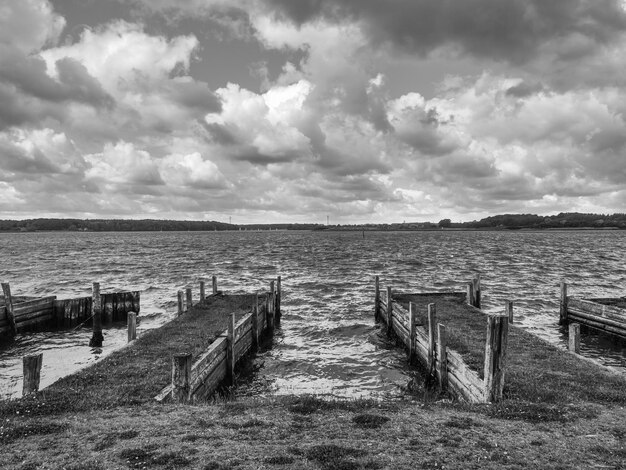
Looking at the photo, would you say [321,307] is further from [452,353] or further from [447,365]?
[452,353]

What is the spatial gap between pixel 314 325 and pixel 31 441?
17.7 m

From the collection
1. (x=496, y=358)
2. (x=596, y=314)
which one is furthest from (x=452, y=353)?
(x=596, y=314)

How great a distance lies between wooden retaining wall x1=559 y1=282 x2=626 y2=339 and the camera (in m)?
20.0

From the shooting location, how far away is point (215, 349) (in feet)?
45.8

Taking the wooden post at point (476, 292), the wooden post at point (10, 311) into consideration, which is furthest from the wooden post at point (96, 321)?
the wooden post at point (476, 292)

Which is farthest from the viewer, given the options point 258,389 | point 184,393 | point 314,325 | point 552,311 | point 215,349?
point 552,311

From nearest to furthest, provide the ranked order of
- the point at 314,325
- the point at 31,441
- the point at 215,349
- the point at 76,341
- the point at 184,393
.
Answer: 1. the point at 31,441
2. the point at 184,393
3. the point at 215,349
4. the point at 76,341
5. the point at 314,325

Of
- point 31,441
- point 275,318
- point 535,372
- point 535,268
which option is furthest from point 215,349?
point 535,268

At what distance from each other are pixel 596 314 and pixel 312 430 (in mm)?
19581

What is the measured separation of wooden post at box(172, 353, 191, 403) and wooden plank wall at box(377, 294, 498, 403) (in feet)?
24.5

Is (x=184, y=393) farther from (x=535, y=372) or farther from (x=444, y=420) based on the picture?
(x=535, y=372)

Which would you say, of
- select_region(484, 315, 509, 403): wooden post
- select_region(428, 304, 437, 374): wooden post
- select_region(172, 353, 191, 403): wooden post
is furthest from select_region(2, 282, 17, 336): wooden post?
select_region(484, 315, 509, 403): wooden post

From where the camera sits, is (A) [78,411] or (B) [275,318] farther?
(B) [275,318]

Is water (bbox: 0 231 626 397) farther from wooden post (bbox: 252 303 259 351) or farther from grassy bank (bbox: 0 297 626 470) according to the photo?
grassy bank (bbox: 0 297 626 470)
